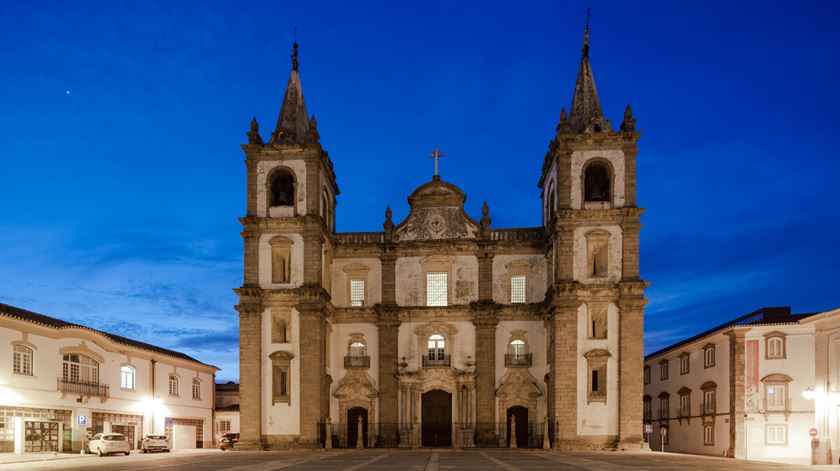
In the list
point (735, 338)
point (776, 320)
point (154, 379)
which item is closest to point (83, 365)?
point (154, 379)

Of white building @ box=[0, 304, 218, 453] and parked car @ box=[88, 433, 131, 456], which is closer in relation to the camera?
white building @ box=[0, 304, 218, 453]

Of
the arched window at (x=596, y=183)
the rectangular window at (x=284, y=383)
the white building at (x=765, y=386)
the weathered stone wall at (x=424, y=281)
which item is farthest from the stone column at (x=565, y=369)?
the rectangular window at (x=284, y=383)

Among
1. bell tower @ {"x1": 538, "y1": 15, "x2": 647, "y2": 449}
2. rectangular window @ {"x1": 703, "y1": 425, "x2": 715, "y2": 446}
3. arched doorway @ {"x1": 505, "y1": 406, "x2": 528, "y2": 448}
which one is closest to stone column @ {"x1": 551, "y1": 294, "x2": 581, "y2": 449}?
bell tower @ {"x1": 538, "y1": 15, "x2": 647, "y2": 449}

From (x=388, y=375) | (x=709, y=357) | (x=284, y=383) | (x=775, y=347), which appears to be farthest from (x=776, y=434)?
(x=284, y=383)

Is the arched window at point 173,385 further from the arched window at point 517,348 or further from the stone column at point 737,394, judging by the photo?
the stone column at point 737,394

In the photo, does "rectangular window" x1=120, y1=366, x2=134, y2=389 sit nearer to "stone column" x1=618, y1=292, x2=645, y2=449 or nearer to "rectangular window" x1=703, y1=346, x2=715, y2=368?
"stone column" x1=618, y1=292, x2=645, y2=449

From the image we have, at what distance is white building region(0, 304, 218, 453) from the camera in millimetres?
33000

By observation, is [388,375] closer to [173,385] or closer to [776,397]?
[173,385]

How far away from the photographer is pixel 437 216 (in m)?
45.1

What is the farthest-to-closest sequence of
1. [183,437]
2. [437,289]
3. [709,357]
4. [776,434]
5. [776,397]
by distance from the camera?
[183,437]
[709,357]
[437,289]
[776,397]
[776,434]

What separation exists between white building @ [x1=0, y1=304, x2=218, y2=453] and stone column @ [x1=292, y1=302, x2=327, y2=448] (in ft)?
36.5

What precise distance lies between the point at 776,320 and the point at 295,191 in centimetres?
3213

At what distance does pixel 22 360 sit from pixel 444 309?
23.5 meters

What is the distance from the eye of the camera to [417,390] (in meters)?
42.8
